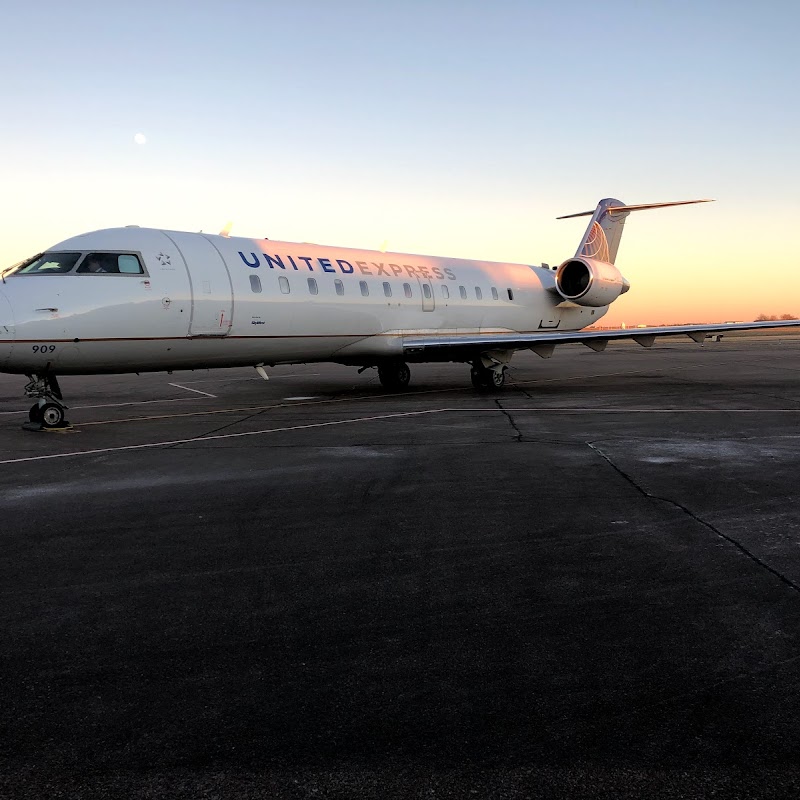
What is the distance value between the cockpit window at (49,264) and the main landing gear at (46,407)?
1.59 meters

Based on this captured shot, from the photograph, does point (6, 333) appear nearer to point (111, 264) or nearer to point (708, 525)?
point (111, 264)

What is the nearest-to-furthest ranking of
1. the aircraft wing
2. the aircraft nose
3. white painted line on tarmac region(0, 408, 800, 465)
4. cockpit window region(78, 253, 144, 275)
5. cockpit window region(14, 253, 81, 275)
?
white painted line on tarmac region(0, 408, 800, 465)
the aircraft nose
cockpit window region(14, 253, 81, 275)
cockpit window region(78, 253, 144, 275)
the aircraft wing

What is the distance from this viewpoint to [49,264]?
1175 centimetres

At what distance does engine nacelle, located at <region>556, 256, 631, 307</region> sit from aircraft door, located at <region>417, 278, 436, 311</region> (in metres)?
5.03

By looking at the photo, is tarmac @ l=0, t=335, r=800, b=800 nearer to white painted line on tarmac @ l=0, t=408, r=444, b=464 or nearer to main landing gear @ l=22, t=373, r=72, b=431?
white painted line on tarmac @ l=0, t=408, r=444, b=464

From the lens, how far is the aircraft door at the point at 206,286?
13023mm

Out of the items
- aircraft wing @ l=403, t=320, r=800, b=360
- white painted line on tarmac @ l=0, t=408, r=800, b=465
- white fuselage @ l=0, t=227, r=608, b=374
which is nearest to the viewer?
white painted line on tarmac @ l=0, t=408, r=800, b=465

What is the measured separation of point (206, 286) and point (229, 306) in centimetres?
54

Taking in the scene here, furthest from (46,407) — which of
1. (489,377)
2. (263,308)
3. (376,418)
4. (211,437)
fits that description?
(489,377)

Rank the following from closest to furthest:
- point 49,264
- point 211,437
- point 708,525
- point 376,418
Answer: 1. point 708,525
2. point 211,437
3. point 49,264
4. point 376,418

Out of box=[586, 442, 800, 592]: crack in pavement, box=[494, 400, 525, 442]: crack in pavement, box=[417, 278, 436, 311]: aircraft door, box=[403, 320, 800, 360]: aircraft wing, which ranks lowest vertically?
box=[586, 442, 800, 592]: crack in pavement

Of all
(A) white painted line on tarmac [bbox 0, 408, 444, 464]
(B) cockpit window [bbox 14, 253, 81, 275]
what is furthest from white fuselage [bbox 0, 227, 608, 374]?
(A) white painted line on tarmac [bbox 0, 408, 444, 464]

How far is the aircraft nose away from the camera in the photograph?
10484 mm

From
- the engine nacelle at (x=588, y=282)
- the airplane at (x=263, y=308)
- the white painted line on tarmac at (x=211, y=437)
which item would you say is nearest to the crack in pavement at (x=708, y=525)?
the white painted line on tarmac at (x=211, y=437)
